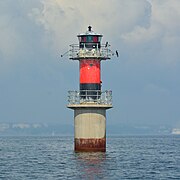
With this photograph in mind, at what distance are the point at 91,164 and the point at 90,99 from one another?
30.3ft

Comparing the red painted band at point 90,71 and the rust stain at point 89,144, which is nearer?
the rust stain at point 89,144

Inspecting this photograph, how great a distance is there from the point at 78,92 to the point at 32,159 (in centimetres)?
873

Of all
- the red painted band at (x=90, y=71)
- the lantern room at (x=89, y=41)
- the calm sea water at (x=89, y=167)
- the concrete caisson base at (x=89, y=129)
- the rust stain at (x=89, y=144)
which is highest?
the lantern room at (x=89, y=41)

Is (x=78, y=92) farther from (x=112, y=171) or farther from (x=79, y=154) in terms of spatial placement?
(x=112, y=171)

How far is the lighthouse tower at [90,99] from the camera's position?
2854 inches

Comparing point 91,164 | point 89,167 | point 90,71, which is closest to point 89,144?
point 91,164

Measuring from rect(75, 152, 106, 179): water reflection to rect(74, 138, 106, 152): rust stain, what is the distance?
467mm

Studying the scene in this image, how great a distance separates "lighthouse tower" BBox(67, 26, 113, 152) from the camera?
238 feet

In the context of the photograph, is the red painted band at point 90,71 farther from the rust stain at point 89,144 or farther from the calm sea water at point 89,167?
the calm sea water at point 89,167

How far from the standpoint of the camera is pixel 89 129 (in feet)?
238

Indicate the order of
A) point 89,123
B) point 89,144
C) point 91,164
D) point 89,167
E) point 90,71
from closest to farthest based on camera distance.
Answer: point 89,167, point 91,164, point 89,144, point 89,123, point 90,71

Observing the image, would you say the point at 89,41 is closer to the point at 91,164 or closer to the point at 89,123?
the point at 89,123

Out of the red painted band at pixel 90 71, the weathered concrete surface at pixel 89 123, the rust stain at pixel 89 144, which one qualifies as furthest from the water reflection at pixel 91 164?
the red painted band at pixel 90 71

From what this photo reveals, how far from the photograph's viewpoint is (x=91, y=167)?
64.0 m
